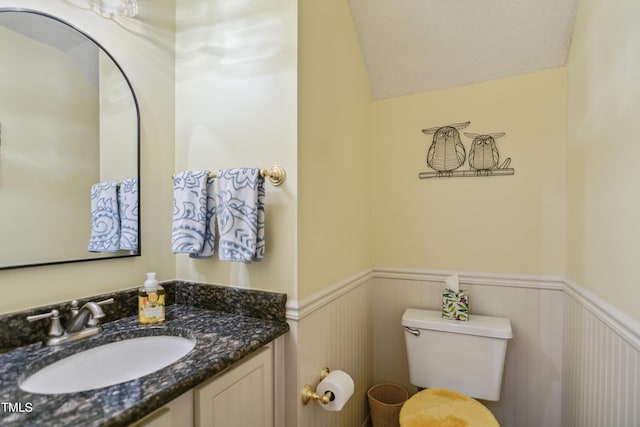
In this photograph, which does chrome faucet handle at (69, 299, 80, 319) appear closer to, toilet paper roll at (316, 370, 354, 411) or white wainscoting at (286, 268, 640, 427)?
white wainscoting at (286, 268, 640, 427)

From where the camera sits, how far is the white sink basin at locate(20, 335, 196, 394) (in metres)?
0.85

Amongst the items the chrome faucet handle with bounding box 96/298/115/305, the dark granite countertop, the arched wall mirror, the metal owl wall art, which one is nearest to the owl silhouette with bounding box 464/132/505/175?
the metal owl wall art

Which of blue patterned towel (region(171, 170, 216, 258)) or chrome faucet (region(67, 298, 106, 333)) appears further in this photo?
blue patterned towel (region(171, 170, 216, 258))

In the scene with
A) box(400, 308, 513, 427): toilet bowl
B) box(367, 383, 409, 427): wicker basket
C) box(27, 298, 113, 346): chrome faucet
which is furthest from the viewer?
box(367, 383, 409, 427): wicker basket

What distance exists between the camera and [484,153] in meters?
1.72

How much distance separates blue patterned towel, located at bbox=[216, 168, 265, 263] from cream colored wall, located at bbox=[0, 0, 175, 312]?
1.33 ft

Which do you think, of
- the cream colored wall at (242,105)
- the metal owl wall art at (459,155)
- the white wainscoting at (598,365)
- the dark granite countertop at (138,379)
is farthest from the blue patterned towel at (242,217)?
the white wainscoting at (598,365)

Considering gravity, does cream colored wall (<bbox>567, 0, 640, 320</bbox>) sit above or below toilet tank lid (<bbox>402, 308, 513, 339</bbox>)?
above

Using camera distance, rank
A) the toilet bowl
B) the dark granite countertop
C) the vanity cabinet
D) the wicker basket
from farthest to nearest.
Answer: the wicker basket
the toilet bowl
the vanity cabinet
the dark granite countertop

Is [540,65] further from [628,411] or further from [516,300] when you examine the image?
[628,411]

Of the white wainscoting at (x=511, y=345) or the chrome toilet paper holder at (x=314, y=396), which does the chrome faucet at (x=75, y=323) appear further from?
the chrome toilet paper holder at (x=314, y=396)

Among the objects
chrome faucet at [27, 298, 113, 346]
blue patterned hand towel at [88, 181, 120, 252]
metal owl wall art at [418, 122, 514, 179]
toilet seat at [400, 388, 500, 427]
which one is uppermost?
metal owl wall art at [418, 122, 514, 179]

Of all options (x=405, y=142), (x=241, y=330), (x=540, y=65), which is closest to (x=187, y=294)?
(x=241, y=330)

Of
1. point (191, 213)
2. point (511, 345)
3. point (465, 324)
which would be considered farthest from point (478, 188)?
point (191, 213)
